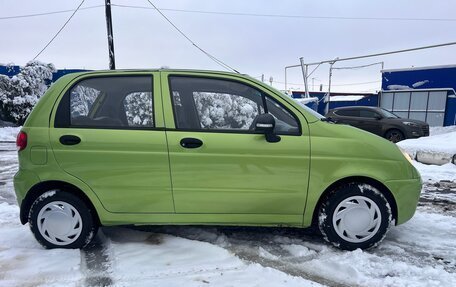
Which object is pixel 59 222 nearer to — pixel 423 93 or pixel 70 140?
pixel 70 140

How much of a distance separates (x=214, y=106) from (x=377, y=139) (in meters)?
1.65

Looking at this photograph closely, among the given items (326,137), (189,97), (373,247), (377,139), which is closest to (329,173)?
(326,137)

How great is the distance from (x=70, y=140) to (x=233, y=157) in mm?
1548

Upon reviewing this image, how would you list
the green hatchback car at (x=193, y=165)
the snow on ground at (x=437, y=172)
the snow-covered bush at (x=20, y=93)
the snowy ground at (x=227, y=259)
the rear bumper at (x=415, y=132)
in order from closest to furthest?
the snowy ground at (x=227, y=259) < the green hatchback car at (x=193, y=165) < the snow on ground at (x=437, y=172) < the rear bumper at (x=415, y=132) < the snow-covered bush at (x=20, y=93)

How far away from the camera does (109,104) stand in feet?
12.0

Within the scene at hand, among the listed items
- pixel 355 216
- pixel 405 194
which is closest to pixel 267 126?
pixel 355 216

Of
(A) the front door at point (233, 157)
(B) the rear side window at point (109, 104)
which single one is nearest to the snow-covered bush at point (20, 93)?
(B) the rear side window at point (109, 104)

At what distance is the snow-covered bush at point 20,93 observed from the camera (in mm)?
16172

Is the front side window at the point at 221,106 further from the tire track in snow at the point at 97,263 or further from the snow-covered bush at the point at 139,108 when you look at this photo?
the tire track in snow at the point at 97,263

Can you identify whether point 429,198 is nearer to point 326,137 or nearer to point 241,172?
point 326,137

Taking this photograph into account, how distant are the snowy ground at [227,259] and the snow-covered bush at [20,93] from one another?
13781 millimetres

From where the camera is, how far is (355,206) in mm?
3586

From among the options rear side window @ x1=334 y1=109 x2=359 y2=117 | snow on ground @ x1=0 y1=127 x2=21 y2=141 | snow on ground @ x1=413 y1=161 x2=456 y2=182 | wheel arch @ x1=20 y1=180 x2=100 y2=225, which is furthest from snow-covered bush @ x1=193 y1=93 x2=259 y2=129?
snow on ground @ x1=0 y1=127 x2=21 y2=141

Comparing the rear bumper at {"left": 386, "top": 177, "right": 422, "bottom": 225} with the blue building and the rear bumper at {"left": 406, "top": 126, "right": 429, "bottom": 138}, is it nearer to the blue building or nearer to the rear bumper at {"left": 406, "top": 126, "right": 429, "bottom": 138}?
the rear bumper at {"left": 406, "top": 126, "right": 429, "bottom": 138}
